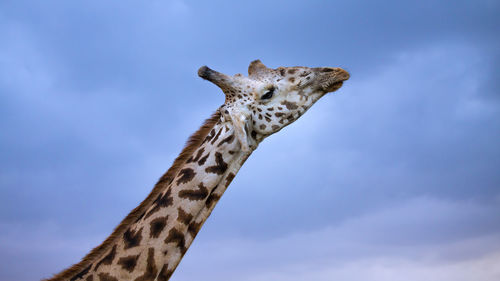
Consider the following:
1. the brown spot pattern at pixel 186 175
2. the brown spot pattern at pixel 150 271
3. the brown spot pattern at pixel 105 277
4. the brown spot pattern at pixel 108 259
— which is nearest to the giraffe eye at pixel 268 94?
the brown spot pattern at pixel 186 175

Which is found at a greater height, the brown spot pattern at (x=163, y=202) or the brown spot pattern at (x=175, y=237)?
the brown spot pattern at (x=163, y=202)

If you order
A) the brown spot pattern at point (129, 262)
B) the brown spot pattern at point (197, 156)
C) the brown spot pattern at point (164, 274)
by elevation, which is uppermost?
the brown spot pattern at point (197, 156)

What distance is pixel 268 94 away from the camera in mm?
5965

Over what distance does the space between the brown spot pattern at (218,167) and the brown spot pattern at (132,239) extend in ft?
3.57

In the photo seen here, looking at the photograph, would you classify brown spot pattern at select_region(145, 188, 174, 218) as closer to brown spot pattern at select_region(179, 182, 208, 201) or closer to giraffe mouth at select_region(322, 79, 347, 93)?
brown spot pattern at select_region(179, 182, 208, 201)

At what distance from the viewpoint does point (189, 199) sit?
5.29 metres

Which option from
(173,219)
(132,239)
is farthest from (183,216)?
(132,239)

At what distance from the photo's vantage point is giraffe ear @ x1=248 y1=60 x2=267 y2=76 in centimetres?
630

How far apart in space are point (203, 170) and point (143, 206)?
94cm

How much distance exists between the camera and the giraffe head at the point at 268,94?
5.75 meters

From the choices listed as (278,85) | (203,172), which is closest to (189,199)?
(203,172)

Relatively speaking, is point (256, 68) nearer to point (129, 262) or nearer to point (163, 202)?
point (163, 202)

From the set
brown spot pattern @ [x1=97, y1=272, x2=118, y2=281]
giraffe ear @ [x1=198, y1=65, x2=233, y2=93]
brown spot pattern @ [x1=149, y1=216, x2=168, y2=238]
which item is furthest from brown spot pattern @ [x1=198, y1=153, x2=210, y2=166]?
brown spot pattern @ [x1=97, y1=272, x2=118, y2=281]

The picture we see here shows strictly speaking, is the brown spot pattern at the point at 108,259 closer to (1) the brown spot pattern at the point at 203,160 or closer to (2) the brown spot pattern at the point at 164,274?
(2) the brown spot pattern at the point at 164,274
